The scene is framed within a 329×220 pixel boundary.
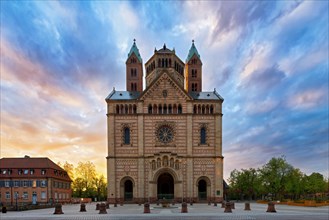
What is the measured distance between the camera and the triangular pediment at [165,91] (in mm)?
65438

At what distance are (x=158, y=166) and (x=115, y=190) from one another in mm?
9164

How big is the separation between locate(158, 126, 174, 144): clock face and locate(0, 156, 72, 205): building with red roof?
1034 inches

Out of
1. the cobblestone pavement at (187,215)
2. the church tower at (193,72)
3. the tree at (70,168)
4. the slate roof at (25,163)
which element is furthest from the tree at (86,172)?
the cobblestone pavement at (187,215)

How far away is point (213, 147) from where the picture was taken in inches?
2562

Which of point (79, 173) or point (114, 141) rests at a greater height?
point (114, 141)

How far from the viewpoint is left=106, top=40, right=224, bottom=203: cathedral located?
63.1 meters

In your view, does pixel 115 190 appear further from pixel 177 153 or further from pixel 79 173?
pixel 79 173

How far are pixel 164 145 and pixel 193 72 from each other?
69.7ft

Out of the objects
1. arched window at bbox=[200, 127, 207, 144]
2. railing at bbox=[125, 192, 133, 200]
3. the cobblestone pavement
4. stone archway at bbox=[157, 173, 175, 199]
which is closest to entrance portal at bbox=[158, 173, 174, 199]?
stone archway at bbox=[157, 173, 175, 199]

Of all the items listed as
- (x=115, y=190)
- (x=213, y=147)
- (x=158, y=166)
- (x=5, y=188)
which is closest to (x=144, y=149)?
(x=158, y=166)

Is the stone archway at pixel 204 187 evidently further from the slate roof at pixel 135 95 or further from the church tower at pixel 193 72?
the church tower at pixel 193 72

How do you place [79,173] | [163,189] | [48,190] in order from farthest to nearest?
[79,173] < [48,190] < [163,189]

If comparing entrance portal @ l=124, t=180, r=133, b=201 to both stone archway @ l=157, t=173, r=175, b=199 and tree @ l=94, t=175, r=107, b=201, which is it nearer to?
stone archway @ l=157, t=173, r=175, b=199

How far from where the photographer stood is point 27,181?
71.6m
